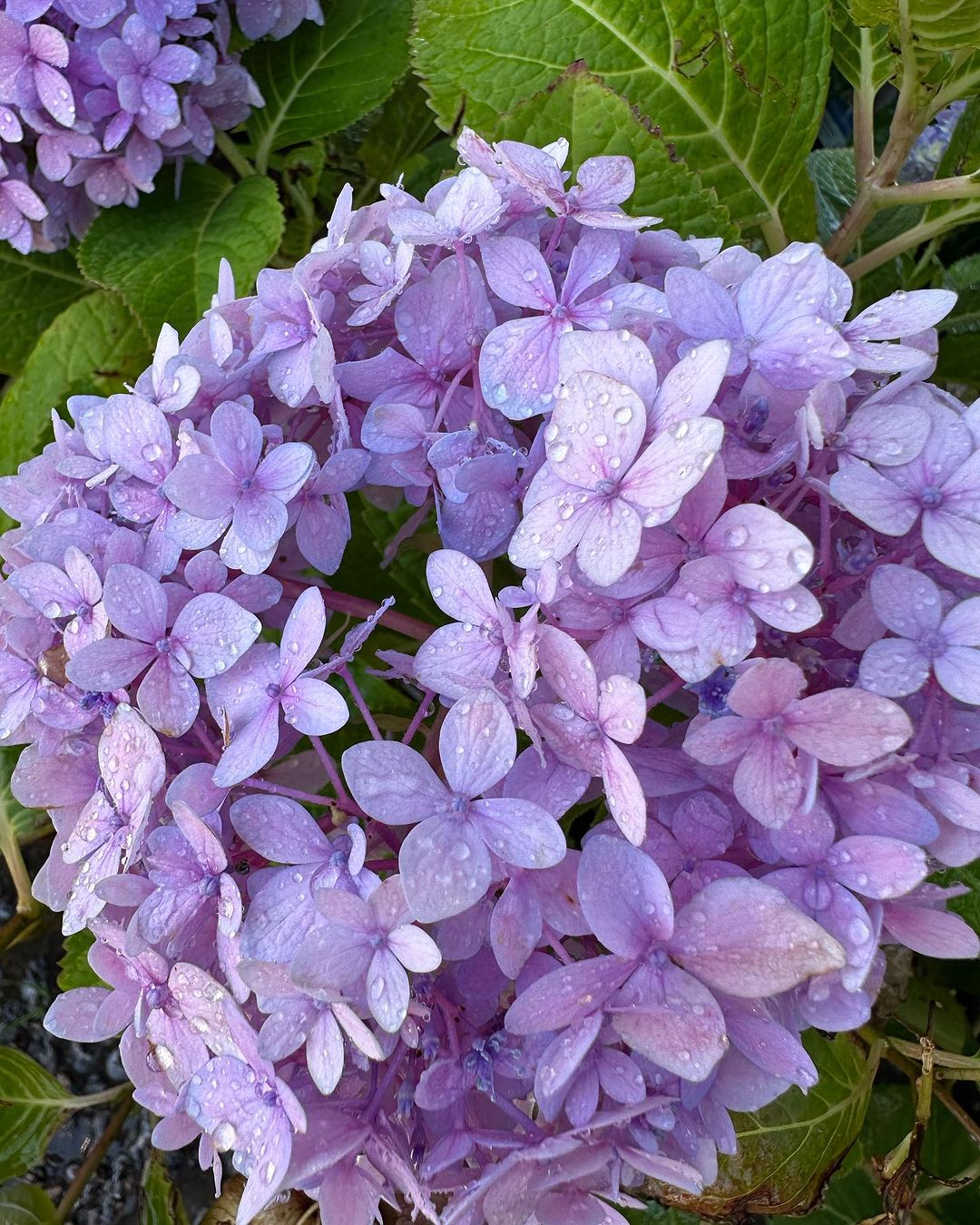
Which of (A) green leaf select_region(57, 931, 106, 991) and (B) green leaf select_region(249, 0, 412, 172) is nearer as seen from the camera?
(A) green leaf select_region(57, 931, 106, 991)

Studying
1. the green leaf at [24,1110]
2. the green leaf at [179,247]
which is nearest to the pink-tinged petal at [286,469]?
the green leaf at [179,247]

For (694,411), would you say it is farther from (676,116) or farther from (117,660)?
(676,116)

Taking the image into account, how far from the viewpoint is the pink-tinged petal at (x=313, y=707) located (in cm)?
39

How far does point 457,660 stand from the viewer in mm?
391

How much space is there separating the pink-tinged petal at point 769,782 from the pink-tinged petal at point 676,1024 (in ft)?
0.20

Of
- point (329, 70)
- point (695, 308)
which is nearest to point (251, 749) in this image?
point (695, 308)

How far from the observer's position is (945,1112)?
88cm

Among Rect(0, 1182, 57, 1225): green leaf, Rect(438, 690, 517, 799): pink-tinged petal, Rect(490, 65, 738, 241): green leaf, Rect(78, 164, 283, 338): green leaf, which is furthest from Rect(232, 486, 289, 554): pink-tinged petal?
Rect(0, 1182, 57, 1225): green leaf

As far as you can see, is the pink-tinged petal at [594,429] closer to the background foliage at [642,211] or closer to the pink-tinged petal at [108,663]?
the pink-tinged petal at [108,663]

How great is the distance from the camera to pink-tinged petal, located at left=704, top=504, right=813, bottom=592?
0.34m

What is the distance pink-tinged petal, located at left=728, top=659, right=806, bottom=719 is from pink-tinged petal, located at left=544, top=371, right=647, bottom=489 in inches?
3.3

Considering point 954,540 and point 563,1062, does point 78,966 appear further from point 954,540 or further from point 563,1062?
point 954,540

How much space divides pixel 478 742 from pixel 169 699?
13 cm

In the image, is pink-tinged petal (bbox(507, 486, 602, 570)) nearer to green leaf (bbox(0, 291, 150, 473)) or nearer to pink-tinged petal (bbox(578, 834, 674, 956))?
pink-tinged petal (bbox(578, 834, 674, 956))
